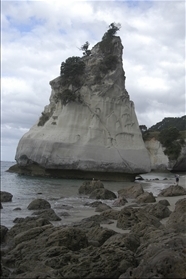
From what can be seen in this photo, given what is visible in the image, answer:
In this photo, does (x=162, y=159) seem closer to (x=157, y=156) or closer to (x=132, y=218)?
(x=157, y=156)

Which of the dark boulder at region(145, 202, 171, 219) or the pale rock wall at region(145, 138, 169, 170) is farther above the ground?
the pale rock wall at region(145, 138, 169, 170)

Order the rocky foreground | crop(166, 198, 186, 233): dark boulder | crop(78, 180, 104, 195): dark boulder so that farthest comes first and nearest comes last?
crop(78, 180, 104, 195): dark boulder, crop(166, 198, 186, 233): dark boulder, the rocky foreground

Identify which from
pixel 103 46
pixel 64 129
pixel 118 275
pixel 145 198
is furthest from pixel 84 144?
pixel 118 275

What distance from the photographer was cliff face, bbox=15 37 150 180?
106ft

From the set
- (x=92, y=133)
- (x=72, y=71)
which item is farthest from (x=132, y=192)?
(x=72, y=71)

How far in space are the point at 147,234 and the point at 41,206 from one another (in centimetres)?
731

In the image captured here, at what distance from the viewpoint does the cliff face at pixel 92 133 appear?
3244 cm

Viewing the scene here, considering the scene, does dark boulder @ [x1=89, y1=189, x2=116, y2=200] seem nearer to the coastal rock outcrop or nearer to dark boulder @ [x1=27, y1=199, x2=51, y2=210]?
dark boulder @ [x1=27, y1=199, x2=51, y2=210]

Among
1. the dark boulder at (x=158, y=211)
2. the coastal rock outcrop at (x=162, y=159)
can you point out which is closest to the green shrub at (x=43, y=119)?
the coastal rock outcrop at (x=162, y=159)

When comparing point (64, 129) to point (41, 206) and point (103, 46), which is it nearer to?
point (103, 46)

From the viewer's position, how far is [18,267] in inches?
214

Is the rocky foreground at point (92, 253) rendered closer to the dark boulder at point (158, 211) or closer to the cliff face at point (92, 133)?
the dark boulder at point (158, 211)

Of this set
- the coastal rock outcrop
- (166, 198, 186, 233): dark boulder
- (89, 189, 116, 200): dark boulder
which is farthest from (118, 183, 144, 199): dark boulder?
the coastal rock outcrop

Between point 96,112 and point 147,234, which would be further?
point 96,112
